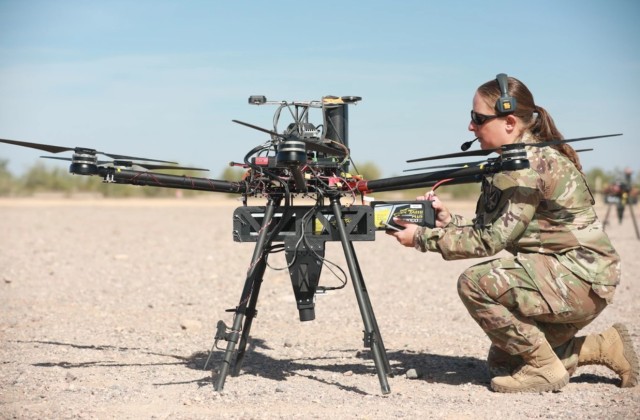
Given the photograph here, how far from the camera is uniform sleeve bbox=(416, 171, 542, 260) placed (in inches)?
216

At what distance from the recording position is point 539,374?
5816 millimetres

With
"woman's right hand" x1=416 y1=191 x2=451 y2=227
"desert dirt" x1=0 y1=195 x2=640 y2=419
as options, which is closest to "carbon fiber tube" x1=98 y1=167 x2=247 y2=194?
"desert dirt" x1=0 y1=195 x2=640 y2=419

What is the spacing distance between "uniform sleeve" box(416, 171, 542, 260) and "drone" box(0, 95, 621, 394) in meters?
0.15

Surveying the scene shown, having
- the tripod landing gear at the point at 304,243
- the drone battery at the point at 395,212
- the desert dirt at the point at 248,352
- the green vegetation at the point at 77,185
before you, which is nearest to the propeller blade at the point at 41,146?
the tripod landing gear at the point at 304,243

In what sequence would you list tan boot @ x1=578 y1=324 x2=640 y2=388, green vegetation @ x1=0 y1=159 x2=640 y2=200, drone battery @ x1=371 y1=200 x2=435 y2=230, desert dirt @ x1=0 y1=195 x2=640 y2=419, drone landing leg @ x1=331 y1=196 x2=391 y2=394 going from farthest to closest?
green vegetation @ x1=0 y1=159 x2=640 y2=200 → tan boot @ x1=578 y1=324 x2=640 y2=388 → drone battery @ x1=371 y1=200 x2=435 y2=230 → drone landing leg @ x1=331 y1=196 x2=391 y2=394 → desert dirt @ x1=0 y1=195 x2=640 y2=419

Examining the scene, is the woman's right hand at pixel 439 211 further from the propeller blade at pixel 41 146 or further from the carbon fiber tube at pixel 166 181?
the propeller blade at pixel 41 146

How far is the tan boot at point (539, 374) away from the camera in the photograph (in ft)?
19.0

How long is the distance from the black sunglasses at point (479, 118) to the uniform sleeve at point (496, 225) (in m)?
0.44

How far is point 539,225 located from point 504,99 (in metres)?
0.83

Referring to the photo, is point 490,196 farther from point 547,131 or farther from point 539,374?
point 539,374

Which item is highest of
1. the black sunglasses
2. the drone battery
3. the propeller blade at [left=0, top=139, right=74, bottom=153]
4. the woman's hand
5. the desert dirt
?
the black sunglasses

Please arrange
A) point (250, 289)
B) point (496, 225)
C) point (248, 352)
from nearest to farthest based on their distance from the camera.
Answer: point (496, 225)
point (250, 289)
point (248, 352)

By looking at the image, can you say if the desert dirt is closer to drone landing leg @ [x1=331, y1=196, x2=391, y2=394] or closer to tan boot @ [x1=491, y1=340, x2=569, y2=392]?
tan boot @ [x1=491, y1=340, x2=569, y2=392]

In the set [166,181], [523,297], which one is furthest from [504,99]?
[166,181]
